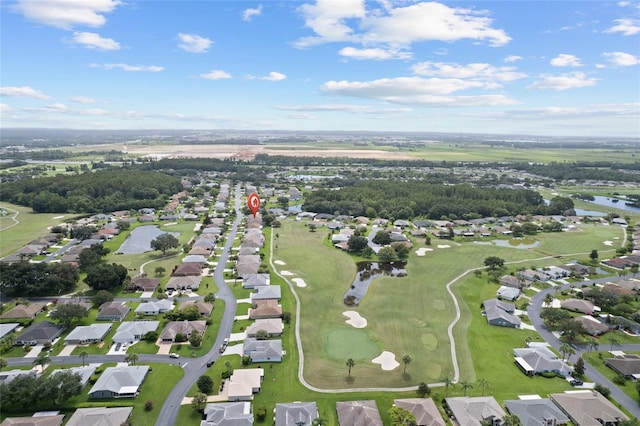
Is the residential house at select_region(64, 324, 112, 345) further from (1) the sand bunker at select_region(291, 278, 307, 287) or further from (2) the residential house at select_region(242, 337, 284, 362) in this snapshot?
(1) the sand bunker at select_region(291, 278, 307, 287)

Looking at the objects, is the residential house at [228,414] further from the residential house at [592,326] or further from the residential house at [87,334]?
the residential house at [592,326]

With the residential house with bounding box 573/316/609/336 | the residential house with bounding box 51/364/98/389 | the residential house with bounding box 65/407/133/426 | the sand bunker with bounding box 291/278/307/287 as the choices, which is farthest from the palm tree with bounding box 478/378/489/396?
the residential house with bounding box 51/364/98/389

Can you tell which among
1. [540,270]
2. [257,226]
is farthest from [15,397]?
[540,270]

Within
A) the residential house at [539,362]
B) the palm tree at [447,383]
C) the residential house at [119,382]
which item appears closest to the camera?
the residential house at [119,382]

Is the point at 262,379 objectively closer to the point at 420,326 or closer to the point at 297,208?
the point at 420,326

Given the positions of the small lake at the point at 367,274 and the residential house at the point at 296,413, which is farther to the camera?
the small lake at the point at 367,274

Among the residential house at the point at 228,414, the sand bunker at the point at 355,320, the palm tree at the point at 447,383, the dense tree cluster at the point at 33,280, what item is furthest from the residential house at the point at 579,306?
the dense tree cluster at the point at 33,280
